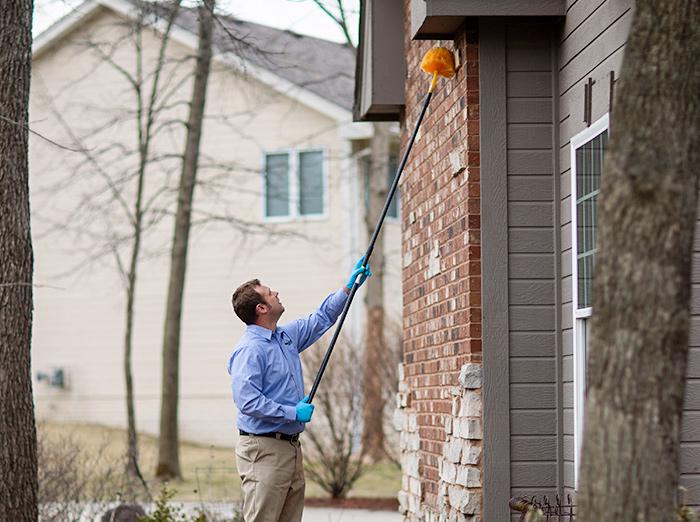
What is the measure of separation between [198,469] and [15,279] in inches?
341

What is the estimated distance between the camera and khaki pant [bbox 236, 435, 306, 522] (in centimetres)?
709

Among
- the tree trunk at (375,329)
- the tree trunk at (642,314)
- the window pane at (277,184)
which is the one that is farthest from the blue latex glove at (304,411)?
the window pane at (277,184)

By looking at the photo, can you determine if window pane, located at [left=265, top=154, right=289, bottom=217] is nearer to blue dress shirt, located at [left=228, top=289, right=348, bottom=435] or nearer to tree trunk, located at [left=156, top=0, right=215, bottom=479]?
tree trunk, located at [left=156, top=0, right=215, bottom=479]

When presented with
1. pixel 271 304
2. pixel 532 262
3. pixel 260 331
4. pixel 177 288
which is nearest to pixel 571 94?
pixel 532 262

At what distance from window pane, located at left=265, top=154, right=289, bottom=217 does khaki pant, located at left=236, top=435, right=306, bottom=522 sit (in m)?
14.7

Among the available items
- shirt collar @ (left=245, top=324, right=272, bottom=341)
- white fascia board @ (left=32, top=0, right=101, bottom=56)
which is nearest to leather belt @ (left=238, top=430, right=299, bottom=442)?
shirt collar @ (left=245, top=324, right=272, bottom=341)

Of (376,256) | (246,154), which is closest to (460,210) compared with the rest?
(376,256)

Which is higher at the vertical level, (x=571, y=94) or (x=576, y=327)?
(x=571, y=94)

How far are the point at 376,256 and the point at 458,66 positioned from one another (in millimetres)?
11879

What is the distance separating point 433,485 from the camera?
25.7ft

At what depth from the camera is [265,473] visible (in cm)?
710

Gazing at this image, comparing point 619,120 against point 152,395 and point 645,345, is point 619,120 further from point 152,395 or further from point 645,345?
point 152,395

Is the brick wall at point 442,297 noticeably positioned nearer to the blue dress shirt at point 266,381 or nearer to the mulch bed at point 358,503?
the blue dress shirt at point 266,381

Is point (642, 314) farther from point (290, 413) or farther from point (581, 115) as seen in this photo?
point (290, 413)
